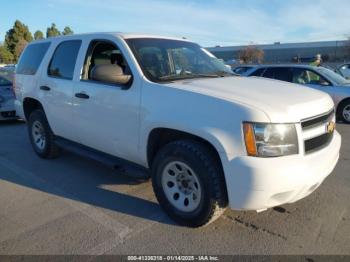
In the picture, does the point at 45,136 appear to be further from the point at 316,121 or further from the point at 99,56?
the point at 316,121

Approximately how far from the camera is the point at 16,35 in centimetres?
5859

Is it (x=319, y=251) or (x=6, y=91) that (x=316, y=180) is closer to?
(x=319, y=251)

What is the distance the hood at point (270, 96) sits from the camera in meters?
3.12

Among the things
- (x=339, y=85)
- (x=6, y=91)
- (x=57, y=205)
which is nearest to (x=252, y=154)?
(x=57, y=205)

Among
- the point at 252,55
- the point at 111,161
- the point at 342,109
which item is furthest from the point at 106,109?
the point at 252,55

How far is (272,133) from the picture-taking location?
305cm

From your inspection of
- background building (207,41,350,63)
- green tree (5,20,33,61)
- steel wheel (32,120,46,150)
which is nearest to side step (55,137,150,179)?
steel wheel (32,120,46,150)

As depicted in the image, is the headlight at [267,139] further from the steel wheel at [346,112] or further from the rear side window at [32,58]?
the steel wheel at [346,112]

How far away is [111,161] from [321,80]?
739 centimetres

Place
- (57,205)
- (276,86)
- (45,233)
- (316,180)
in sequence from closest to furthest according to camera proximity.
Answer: (316,180) → (45,233) → (276,86) → (57,205)

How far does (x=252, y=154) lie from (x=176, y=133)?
92 cm

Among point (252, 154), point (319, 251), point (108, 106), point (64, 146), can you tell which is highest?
point (108, 106)

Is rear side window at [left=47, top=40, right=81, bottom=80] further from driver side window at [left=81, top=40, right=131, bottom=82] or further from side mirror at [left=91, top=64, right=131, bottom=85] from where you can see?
side mirror at [left=91, top=64, right=131, bottom=85]

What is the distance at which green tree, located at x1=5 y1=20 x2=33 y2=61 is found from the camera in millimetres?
58156
